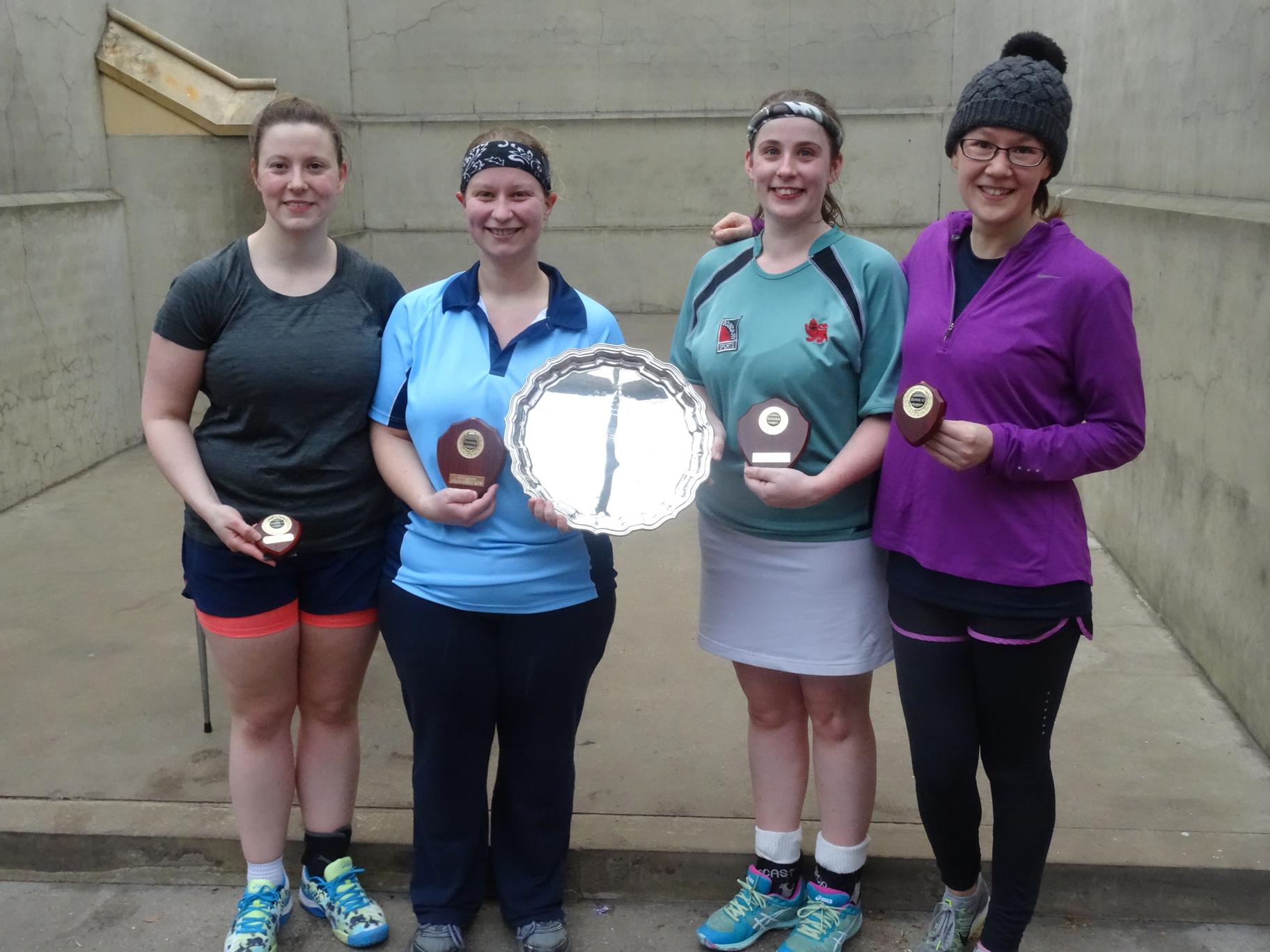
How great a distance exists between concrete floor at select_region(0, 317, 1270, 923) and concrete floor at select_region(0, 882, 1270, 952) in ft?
0.50

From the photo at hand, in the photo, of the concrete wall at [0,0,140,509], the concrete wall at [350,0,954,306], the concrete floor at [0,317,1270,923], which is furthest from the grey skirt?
the concrete wall at [350,0,954,306]

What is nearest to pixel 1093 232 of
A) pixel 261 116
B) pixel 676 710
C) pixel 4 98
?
pixel 676 710

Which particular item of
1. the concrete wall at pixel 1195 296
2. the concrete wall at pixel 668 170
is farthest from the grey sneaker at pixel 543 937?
the concrete wall at pixel 1195 296

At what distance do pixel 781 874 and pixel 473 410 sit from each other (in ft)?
4.57

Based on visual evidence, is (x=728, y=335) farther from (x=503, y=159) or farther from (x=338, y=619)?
(x=338, y=619)

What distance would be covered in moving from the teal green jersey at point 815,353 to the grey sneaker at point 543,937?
3.63ft

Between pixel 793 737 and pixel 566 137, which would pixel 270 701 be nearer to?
pixel 793 737

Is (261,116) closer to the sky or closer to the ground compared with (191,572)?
closer to the sky

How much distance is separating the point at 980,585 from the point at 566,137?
9.89 metres

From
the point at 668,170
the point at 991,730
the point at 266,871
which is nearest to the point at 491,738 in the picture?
the point at 266,871

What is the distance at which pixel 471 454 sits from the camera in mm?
2588

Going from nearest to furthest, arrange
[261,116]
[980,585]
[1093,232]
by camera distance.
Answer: [980,585], [261,116], [1093,232]

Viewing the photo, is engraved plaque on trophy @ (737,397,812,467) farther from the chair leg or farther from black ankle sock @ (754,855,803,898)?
the chair leg

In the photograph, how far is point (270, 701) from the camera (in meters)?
3.00
